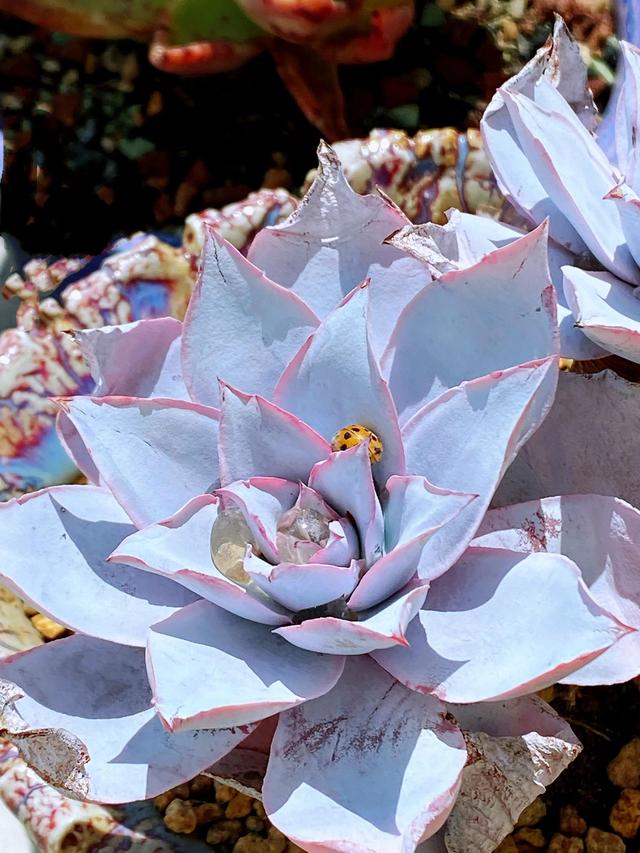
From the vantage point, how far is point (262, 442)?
1.77 ft

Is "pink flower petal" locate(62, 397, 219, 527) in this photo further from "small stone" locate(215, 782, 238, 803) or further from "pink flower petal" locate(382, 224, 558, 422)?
"small stone" locate(215, 782, 238, 803)

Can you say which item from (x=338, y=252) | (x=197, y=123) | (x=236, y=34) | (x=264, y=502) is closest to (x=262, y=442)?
(x=264, y=502)

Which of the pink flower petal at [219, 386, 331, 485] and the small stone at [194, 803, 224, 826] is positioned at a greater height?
the pink flower petal at [219, 386, 331, 485]

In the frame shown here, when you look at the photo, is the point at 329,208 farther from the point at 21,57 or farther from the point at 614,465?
the point at 21,57

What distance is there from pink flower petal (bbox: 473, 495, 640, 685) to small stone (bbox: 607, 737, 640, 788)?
25 centimetres

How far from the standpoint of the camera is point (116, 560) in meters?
0.50

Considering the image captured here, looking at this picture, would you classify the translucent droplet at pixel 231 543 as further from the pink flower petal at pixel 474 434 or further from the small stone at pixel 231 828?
the small stone at pixel 231 828

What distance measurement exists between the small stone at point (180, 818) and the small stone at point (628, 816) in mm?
299

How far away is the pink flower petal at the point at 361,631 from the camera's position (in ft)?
1.53

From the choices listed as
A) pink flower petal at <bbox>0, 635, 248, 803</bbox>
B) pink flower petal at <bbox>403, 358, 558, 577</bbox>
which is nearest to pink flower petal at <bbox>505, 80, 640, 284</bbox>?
pink flower petal at <bbox>403, 358, 558, 577</bbox>

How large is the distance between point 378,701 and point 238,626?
0.08 metres

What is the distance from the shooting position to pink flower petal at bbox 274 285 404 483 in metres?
0.54

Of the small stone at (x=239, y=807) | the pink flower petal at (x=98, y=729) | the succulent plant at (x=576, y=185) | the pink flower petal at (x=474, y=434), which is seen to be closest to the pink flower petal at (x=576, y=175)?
the succulent plant at (x=576, y=185)

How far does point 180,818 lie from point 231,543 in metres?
0.29
